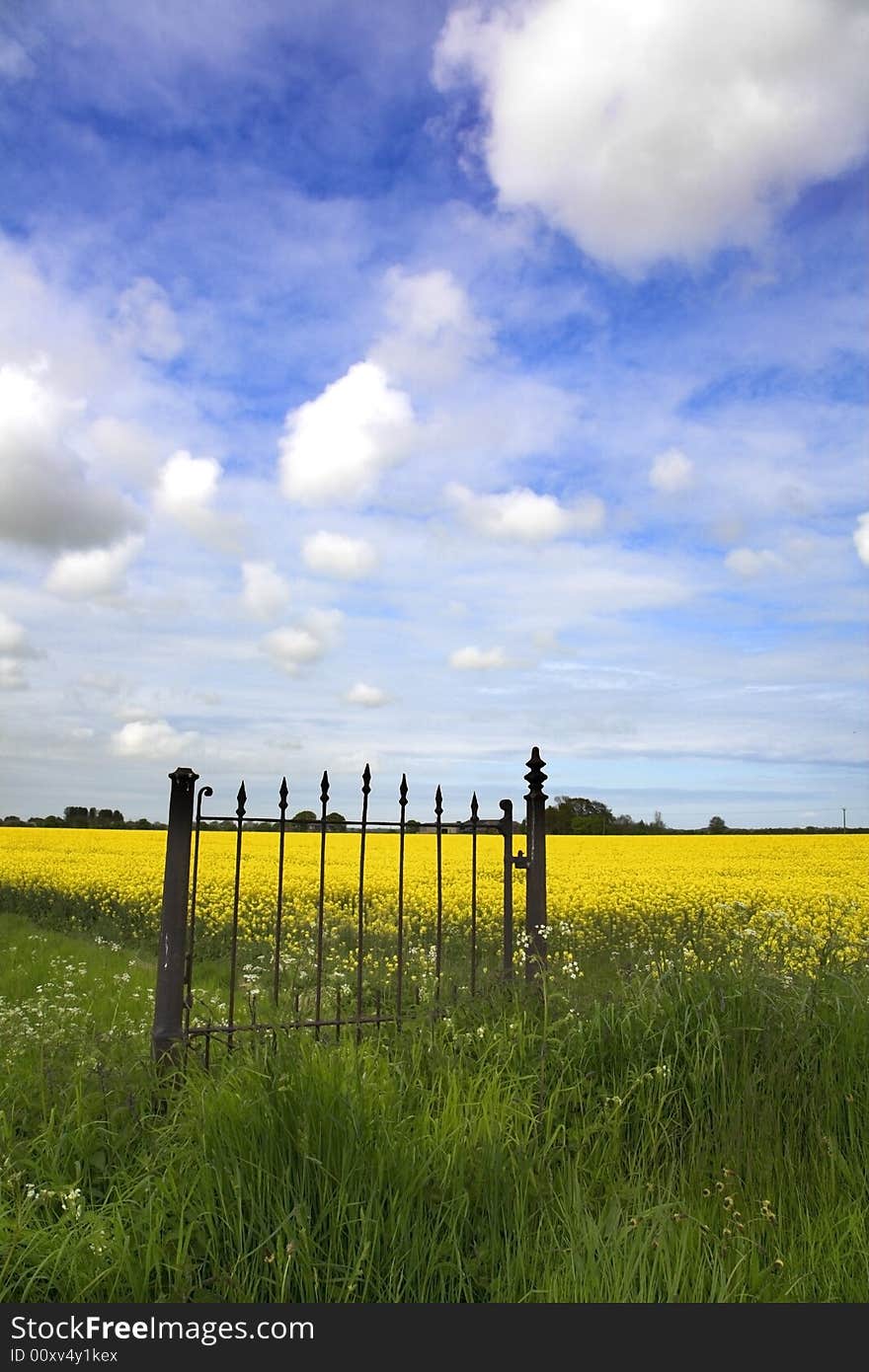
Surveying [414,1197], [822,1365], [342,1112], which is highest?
[342,1112]

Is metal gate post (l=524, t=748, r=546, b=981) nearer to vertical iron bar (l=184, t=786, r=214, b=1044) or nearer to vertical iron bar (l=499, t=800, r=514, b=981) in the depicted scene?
vertical iron bar (l=499, t=800, r=514, b=981)

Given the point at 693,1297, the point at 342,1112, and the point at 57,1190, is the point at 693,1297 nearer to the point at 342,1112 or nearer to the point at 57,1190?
the point at 342,1112

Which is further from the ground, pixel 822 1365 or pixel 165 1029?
pixel 165 1029

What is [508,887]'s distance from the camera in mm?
6590

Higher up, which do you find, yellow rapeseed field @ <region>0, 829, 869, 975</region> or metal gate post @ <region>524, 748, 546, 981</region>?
metal gate post @ <region>524, 748, 546, 981</region>

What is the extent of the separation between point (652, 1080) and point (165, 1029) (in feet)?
8.99

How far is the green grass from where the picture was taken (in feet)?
11.3

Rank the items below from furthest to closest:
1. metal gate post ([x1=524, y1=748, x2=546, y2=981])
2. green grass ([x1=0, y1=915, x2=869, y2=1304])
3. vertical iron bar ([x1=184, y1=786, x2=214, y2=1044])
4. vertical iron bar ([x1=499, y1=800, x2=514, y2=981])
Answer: metal gate post ([x1=524, y1=748, x2=546, y2=981]), vertical iron bar ([x1=499, y1=800, x2=514, y2=981]), vertical iron bar ([x1=184, y1=786, x2=214, y2=1044]), green grass ([x1=0, y1=915, x2=869, y2=1304])

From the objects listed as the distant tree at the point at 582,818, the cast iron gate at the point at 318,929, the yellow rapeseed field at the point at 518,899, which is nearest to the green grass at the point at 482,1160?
the cast iron gate at the point at 318,929

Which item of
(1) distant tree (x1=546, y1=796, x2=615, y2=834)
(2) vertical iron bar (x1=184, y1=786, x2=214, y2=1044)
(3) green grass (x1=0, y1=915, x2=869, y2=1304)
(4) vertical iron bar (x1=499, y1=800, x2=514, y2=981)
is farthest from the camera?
(1) distant tree (x1=546, y1=796, x2=615, y2=834)

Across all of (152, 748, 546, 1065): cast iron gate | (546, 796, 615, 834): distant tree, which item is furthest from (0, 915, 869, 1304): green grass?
(546, 796, 615, 834): distant tree

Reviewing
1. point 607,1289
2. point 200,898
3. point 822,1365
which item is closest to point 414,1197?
point 607,1289

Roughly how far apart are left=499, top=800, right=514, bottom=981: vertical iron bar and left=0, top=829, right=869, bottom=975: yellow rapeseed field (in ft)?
1.46

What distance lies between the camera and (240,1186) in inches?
143
